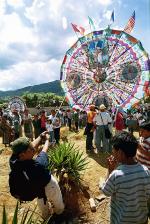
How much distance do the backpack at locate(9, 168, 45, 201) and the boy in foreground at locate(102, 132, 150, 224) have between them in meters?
1.87

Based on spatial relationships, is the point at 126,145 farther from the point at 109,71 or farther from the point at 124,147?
the point at 109,71

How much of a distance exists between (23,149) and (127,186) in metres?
1.97

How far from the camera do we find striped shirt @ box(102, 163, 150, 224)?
3641 mm

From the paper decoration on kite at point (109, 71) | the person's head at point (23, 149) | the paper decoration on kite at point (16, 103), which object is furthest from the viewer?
the paper decoration on kite at point (16, 103)

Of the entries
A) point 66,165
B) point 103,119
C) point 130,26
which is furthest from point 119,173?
point 130,26

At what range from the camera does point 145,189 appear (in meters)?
3.70

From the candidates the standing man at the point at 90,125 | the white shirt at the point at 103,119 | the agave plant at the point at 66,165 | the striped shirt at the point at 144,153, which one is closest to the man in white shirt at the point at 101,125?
the white shirt at the point at 103,119

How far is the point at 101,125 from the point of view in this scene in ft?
38.5

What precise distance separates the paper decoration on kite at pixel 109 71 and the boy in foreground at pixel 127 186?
9.41 metres

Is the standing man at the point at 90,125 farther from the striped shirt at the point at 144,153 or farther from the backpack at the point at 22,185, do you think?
the backpack at the point at 22,185

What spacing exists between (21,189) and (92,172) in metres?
4.61

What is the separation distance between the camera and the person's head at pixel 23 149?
16.6 ft

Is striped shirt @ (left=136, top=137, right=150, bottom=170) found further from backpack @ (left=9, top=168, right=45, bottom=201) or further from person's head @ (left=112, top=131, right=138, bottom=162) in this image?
backpack @ (left=9, top=168, right=45, bottom=201)

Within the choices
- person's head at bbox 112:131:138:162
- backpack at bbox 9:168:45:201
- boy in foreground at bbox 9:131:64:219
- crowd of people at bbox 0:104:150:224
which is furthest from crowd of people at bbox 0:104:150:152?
person's head at bbox 112:131:138:162
